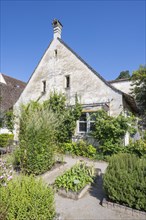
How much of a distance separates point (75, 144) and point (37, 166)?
16.0 feet

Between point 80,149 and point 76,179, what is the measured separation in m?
5.25

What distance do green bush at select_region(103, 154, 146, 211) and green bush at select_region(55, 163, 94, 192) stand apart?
1.07 metres

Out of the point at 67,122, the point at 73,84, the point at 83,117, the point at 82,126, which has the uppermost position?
the point at 73,84

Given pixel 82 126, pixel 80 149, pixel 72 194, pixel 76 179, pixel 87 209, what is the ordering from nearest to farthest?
pixel 87 209 < pixel 72 194 < pixel 76 179 < pixel 80 149 < pixel 82 126

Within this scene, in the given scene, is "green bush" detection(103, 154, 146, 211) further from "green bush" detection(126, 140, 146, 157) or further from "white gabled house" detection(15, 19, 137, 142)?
"white gabled house" detection(15, 19, 137, 142)

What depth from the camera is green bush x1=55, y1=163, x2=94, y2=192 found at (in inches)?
194

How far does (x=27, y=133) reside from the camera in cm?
657

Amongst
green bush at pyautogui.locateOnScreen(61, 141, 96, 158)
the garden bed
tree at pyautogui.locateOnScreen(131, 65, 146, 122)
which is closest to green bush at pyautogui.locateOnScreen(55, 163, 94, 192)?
the garden bed

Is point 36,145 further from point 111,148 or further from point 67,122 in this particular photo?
point 67,122

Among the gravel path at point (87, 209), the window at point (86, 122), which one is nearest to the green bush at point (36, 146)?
the gravel path at point (87, 209)

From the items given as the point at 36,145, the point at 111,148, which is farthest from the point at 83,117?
the point at 36,145

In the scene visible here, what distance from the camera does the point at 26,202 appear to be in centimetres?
270

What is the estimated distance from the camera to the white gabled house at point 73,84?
1104 centimetres

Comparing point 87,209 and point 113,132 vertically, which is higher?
point 113,132
